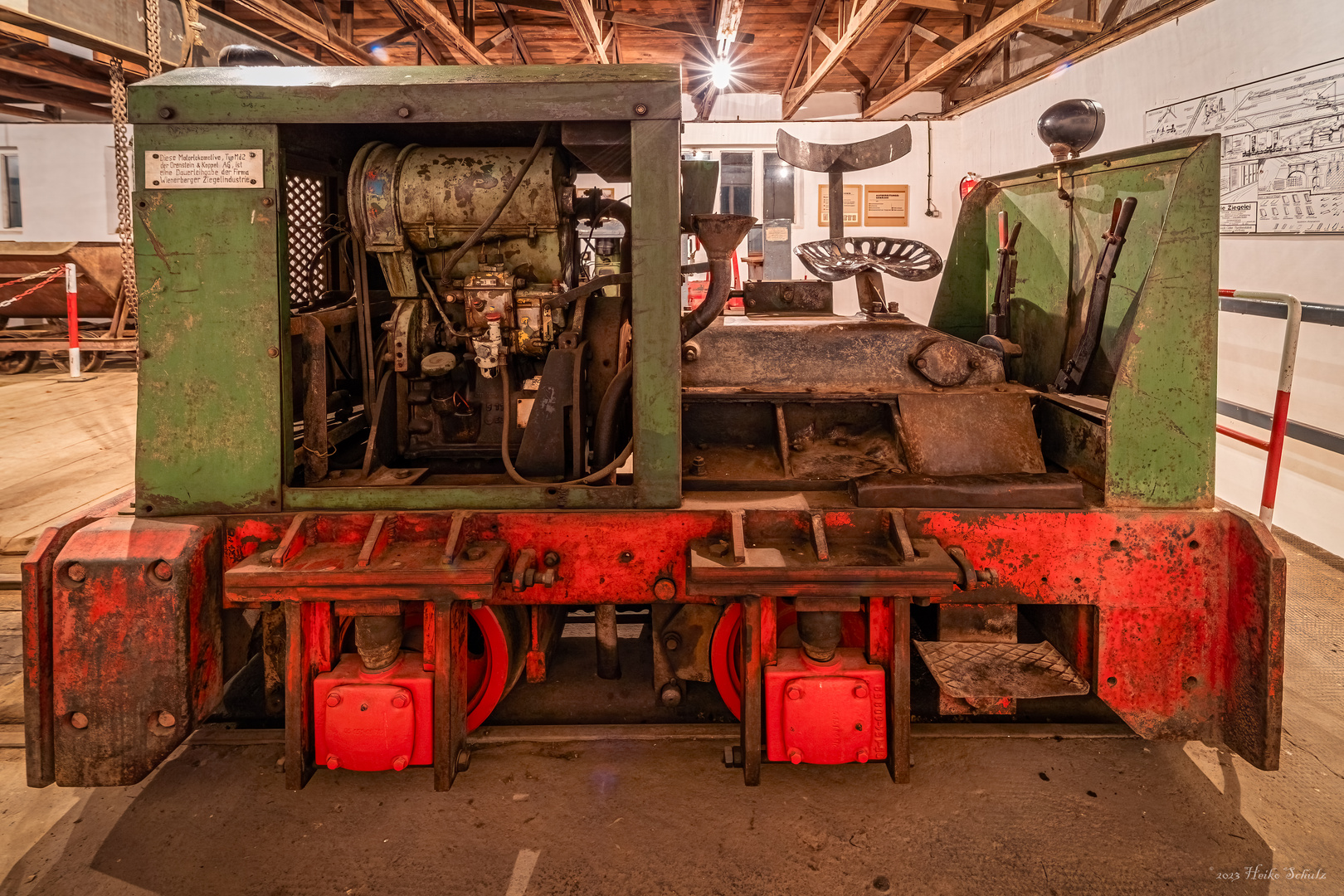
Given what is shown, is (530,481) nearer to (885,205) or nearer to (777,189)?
(777,189)

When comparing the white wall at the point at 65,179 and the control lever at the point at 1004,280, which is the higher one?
the white wall at the point at 65,179

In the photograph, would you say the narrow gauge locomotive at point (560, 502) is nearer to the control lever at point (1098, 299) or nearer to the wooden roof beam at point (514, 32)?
the control lever at point (1098, 299)

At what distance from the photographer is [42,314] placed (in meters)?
9.53

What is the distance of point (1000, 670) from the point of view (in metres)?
2.16

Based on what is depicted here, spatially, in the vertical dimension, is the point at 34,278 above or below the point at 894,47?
below

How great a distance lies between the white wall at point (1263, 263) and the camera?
3.79 meters

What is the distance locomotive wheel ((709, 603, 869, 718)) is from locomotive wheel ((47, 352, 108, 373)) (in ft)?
33.6

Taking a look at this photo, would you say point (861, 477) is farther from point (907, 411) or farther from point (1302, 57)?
point (1302, 57)

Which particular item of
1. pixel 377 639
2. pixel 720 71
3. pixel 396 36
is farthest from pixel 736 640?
pixel 396 36

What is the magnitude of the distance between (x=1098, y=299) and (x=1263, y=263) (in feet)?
8.45

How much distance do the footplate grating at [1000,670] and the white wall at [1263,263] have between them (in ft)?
8.67

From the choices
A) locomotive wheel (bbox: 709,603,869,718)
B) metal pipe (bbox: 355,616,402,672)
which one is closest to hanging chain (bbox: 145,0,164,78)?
metal pipe (bbox: 355,616,402,672)

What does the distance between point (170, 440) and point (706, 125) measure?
27.6 ft

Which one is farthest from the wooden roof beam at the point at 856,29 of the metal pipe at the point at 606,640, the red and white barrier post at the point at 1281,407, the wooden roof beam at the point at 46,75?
the wooden roof beam at the point at 46,75
